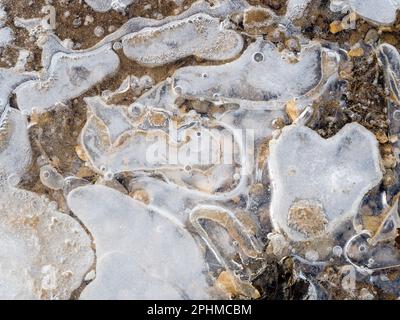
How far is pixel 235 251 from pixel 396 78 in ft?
4.23

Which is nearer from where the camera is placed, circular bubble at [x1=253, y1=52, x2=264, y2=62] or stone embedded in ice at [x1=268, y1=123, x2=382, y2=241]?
stone embedded in ice at [x1=268, y1=123, x2=382, y2=241]

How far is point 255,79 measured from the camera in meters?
3.01

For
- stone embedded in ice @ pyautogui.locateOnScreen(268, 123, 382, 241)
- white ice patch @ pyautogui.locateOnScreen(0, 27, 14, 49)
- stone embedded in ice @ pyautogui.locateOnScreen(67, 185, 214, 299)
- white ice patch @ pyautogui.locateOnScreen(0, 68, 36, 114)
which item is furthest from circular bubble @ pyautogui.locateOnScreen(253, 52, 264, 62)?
white ice patch @ pyautogui.locateOnScreen(0, 27, 14, 49)

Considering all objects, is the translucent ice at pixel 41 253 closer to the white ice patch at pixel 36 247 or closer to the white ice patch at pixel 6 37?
the white ice patch at pixel 36 247

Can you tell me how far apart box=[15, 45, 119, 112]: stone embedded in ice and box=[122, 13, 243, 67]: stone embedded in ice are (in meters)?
0.21

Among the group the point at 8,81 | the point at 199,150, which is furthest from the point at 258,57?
the point at 8,81

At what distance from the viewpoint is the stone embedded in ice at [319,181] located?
289cm

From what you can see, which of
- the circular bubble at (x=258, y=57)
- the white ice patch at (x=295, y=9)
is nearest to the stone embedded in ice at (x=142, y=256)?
the circular bubble at (x=258, y=57)

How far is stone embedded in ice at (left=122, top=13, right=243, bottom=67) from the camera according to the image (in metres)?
3.05

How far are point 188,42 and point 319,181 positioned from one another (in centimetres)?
104

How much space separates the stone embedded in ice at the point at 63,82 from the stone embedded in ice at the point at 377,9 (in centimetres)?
139

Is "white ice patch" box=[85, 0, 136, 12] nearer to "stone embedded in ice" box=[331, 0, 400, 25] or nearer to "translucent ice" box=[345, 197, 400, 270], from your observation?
"stone embedded in ice" box=[331, 0, 400, 25]

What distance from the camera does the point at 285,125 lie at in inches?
118
